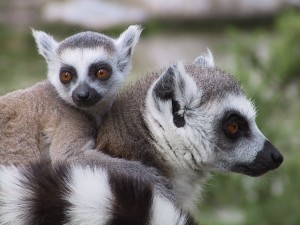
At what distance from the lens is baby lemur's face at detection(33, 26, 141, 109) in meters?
4.08

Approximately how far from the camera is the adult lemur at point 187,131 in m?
3.45

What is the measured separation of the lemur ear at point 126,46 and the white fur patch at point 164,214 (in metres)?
1.62

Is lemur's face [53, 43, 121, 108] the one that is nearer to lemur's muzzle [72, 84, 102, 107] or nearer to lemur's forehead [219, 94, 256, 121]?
lemur's muzzle [72, 84, 102, 107]

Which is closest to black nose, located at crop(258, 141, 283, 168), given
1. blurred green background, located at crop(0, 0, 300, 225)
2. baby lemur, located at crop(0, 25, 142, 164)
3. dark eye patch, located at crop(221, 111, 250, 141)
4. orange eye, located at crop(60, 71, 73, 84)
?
dark eye patch, located at crop(221, 111, 250, 141)

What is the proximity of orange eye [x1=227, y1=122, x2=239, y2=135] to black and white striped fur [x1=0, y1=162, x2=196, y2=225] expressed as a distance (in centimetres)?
63

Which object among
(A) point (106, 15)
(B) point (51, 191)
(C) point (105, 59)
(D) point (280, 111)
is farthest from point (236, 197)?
(A) point (106, 15)

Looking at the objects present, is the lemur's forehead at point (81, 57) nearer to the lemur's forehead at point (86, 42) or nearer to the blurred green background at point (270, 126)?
the lemur's forehead at point (86, 42)

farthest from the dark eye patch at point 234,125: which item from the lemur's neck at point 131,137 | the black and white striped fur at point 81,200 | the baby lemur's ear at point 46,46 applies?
the baby lemur's ear at point 46,46

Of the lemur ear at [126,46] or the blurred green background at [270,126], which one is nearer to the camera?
the lemur ear at [126,46]

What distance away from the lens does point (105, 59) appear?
434 cm

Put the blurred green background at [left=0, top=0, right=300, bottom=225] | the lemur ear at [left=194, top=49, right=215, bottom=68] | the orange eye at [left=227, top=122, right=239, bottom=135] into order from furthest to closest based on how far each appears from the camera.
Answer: the blurred green background at [left=0, top=0, right=300, bottom=225] → the lemur ear at [left=194, top=49, right=215, bottom=68] → the orange eye at [left=227, top=122, right=239, bottom=135]

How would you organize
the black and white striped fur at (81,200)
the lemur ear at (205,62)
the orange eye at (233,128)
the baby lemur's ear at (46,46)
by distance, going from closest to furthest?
1. the black and white striped fur at (81,200)
2. the orange eye at (233,128)
3. the lemur ear at (205,62)
4. the baby lemur's ear at (46,46)

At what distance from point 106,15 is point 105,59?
32.1ft

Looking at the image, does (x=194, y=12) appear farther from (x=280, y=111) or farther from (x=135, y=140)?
(x=135, y=140)
